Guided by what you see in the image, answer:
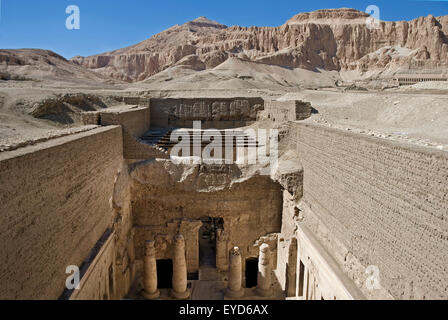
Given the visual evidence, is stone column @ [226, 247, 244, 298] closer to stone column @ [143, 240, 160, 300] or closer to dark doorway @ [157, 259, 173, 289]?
stone column @ [143, 240, 160, 300]

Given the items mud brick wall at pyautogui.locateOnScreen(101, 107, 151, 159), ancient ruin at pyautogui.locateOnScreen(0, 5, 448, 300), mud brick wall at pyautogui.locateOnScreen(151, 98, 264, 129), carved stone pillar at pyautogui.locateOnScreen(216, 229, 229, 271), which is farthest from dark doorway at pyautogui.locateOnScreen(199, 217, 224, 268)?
mud brick wall at pyautogui.locateOnScreen(151, 98, 264, 129)

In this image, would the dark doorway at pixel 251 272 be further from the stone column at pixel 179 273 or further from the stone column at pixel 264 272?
the stone column at pixel 179 273

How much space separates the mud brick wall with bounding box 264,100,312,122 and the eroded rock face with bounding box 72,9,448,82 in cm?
3647

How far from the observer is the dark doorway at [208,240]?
1185 cm

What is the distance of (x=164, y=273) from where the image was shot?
38.9 ft

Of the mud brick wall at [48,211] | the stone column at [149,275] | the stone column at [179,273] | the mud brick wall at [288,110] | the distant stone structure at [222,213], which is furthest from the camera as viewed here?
the mud brick wall at [288,110]

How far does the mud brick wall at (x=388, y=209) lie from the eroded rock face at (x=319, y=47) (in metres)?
41.3

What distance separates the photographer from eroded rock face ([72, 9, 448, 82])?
49156 mm

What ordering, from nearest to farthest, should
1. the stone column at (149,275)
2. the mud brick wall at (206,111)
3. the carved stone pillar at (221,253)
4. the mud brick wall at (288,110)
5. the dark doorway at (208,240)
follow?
the stone column at (149,275)
the carved stone pillar at (221,253)
the mud brick wall at (288,110)
the dark doorway at (208,240)
the mud brick wall at (206,111)

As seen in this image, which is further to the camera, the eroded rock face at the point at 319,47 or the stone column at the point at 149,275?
the eroded rock face at the point at 319,47

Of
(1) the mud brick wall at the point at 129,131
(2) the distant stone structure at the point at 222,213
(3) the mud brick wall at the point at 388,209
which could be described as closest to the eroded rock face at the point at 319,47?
(2) the distant stone structure at the point at 222,213

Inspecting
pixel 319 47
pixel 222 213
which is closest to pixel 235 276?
pixel 222 213

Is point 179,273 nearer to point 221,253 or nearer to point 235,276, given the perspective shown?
point 235,276
